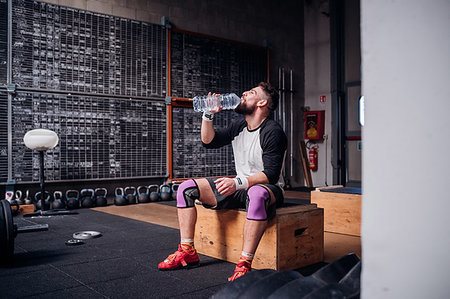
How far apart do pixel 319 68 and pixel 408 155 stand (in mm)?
Result: 7123

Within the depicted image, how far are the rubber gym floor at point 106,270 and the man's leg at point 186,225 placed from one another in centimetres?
5

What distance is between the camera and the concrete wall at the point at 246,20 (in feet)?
17.5

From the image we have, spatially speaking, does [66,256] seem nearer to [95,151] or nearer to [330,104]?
[95,151]

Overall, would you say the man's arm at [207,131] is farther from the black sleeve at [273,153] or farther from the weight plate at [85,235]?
the weight plate at [85,235]

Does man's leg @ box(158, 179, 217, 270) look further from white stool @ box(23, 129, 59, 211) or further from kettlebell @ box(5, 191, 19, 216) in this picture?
kettlebell @ box(5, 191, 19, 216)

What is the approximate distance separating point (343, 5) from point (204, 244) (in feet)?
19.6

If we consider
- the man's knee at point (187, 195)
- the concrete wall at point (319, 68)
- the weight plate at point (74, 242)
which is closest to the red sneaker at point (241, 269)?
the man's knee at point (187, 195)

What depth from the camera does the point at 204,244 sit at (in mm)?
2438

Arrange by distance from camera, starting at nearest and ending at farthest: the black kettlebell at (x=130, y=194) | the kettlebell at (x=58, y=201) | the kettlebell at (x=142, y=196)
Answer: the kettlebell at (x=58, y=201)
the black kettlebell at (x=130, y=194)
the kettlebell at (x=142, y=196)

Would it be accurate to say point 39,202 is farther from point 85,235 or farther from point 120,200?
point 85,235

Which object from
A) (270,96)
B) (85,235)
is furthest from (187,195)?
(85,235)

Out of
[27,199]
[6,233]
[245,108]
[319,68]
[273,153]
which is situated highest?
[319,68]

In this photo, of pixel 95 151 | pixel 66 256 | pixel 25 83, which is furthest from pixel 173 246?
pixel 25 83

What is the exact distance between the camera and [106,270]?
2.10 meters
